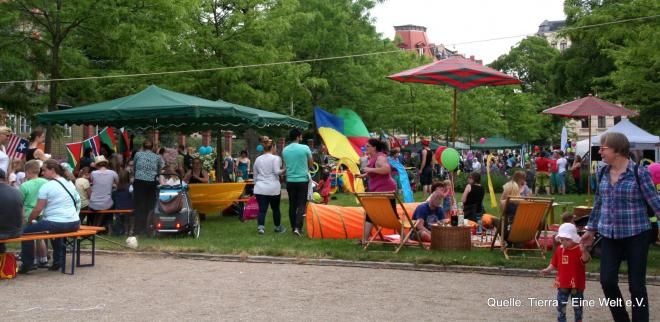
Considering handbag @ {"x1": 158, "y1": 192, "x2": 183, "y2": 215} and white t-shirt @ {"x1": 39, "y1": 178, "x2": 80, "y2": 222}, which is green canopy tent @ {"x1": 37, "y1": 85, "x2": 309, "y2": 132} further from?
white t-shirt @ {"x1": 39, "y1": 178, "x2": 80, "y2": 222}

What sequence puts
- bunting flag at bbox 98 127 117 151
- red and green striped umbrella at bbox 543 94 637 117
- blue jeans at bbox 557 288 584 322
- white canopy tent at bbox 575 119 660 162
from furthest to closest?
white canopy tent at bbox 575 119 660 162, bunting flag at bbox 98 127 117 151, red and green striped umbrella at bbox 543 94 637 117, blue jeans at bbox 557 288 584 322

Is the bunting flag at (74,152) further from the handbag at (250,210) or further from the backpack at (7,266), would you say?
the backpack at (7,266)

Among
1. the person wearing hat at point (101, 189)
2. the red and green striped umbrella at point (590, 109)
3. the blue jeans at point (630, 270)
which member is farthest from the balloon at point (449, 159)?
the blue jeans at point (630, 270)

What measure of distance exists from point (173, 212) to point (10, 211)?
3901 mm

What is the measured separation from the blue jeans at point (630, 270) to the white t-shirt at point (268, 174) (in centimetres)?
785

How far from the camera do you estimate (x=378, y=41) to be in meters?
34.9

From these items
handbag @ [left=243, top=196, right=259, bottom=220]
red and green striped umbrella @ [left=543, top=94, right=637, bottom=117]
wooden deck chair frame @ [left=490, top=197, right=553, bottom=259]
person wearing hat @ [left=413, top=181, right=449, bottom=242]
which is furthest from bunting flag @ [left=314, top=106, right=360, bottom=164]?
wooden deck chair frame @ [left=490, top=197, right=553, bottom=259]

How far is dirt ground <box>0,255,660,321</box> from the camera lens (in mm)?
6863

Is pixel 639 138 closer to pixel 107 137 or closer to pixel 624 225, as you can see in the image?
pixel 107 137

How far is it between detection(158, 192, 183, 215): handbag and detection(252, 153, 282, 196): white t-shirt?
1313 millimetres

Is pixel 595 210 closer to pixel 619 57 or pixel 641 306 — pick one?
pixel 641 306

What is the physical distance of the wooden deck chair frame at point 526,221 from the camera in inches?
392

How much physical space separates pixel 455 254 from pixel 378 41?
25483mm

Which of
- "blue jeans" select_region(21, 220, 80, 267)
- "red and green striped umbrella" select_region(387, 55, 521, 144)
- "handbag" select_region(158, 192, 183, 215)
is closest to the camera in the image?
"blue jeans" select_region(21, 220, 80, 267)
